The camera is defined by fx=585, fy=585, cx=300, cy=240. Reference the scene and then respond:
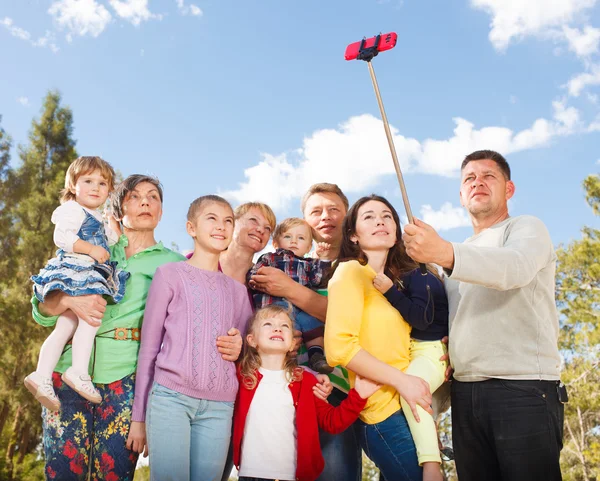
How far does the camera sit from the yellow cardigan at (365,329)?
312cm

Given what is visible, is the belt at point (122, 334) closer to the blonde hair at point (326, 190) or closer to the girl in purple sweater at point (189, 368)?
the girl in purple sweater at point (189, 368)

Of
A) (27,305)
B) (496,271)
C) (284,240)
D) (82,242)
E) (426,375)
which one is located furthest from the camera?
(27,305)

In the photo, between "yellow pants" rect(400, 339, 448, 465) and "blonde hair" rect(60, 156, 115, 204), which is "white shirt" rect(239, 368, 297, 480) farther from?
"blonde hair" rect(60, 156, 115, 204)

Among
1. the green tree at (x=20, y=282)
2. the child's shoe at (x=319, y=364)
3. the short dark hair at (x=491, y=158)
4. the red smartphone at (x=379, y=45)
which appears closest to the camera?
the red smartphone at (x=379, y=45)

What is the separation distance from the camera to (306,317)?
12.6ft

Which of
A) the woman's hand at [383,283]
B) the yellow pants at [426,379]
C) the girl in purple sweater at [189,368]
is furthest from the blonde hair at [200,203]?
the yellow pants at [426,379]

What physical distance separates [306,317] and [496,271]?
1.40 m

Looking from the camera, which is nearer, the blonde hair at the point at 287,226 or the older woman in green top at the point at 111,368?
the older woman in green top at the point at 111,368

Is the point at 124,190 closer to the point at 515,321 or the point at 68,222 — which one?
the point at 68,222

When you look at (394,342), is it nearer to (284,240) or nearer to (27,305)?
(284,240)

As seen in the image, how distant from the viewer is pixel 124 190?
372 cm

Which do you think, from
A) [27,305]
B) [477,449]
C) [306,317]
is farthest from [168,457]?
[27,305]

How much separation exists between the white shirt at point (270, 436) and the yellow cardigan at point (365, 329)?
0.39 meters

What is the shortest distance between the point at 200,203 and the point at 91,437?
1470 mm
